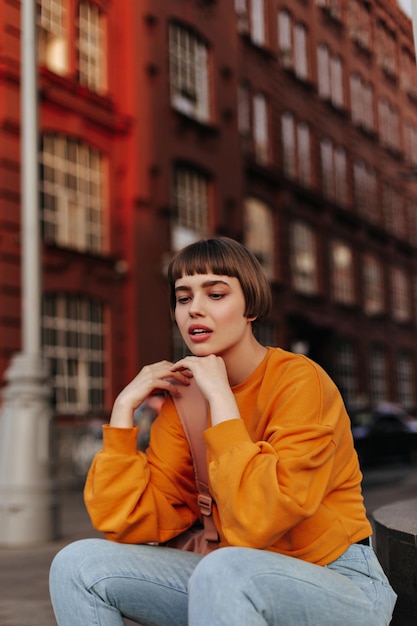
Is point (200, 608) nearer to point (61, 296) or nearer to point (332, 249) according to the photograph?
point (61, 296)

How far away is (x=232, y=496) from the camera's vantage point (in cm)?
192

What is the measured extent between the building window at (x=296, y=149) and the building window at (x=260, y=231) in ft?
6.99

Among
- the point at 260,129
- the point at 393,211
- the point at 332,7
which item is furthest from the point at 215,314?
the point at 393,211

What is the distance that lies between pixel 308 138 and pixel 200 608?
2597 cm

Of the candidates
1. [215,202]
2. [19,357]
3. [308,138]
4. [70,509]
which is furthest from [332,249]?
[19,357]

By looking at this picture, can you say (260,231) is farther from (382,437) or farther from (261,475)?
(261,475)

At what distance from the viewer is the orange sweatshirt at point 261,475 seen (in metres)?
1.92

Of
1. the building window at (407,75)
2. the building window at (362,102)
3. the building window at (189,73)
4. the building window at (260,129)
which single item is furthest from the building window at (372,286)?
the building window at (189,73)

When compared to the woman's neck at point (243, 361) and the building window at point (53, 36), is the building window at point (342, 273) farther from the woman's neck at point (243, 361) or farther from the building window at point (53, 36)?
the woman's neck at point (243, 361)

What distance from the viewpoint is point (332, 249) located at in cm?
2797

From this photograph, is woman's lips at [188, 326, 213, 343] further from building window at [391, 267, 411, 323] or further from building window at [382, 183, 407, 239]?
building window at [382, 183, 407, 239]

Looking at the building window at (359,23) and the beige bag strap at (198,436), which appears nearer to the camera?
the beige bag strap at (198,436)

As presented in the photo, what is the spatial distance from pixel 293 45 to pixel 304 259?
23.7ft

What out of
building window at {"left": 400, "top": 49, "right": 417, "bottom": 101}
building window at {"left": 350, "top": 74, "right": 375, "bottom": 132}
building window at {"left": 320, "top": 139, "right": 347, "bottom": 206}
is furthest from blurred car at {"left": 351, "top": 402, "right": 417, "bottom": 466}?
building window at {"left": 400, "top": 49, "right": 417, "bottom": 101}
